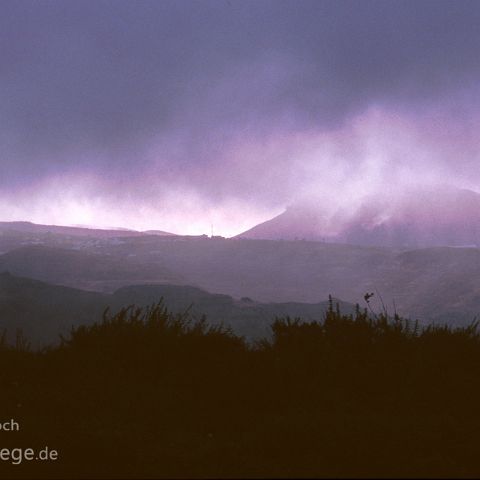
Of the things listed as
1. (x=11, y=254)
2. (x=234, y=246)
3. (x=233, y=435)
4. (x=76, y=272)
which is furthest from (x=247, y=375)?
(x=234, y=246)

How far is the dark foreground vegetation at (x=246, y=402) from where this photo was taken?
420cm

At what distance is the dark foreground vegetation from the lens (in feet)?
13.8

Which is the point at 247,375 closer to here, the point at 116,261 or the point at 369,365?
the point at 369,365

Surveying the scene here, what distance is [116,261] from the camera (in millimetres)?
145375

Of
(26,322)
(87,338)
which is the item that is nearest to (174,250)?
(26,322)

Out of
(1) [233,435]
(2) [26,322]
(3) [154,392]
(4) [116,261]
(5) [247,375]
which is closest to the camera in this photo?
(1) [233,435]

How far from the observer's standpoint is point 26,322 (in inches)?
2534

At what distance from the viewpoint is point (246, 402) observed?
5.71 m

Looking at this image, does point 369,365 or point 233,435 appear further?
point 369,365

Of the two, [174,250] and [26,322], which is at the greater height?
[174,250]

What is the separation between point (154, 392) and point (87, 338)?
5.83 feet

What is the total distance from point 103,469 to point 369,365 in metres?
3.30

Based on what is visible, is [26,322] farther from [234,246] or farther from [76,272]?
[234,246]

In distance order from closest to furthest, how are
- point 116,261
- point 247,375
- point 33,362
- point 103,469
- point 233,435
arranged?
1. point 103,469
2. point 233,435
3. point 247,375
4. point 33,362
5. point 116,261
